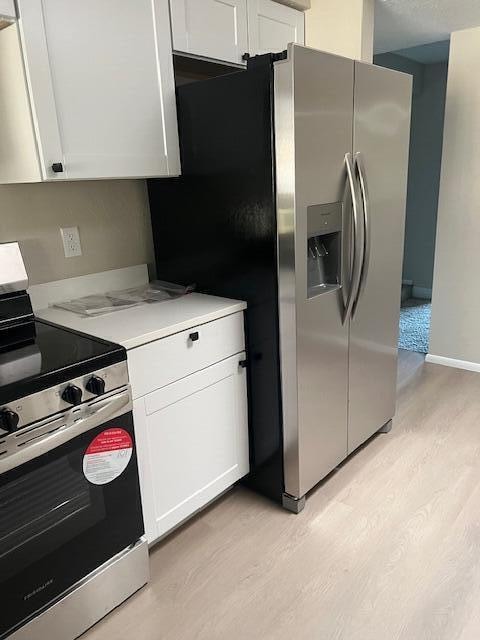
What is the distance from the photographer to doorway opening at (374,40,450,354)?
4348 mm

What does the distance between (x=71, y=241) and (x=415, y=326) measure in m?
3.33

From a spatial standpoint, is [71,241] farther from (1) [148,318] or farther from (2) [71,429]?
(2) [71,429]

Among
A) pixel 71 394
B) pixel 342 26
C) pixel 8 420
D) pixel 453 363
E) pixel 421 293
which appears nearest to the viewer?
pixel 8 420

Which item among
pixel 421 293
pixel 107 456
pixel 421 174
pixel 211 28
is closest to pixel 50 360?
pixel 107 456

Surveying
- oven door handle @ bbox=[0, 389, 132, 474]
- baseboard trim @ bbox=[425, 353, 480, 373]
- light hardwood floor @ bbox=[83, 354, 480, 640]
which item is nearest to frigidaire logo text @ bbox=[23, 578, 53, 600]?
light hardwood floor @ bbox=[83, 354, 480, 640]

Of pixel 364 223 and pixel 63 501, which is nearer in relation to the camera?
pixel 63 501

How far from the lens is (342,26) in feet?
7.91

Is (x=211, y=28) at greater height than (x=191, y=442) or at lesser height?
greater

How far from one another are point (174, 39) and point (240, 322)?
1.09 meters

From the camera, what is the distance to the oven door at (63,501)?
1.33m

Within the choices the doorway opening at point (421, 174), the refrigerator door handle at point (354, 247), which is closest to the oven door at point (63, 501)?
the refrigerator door handle at point (354, 247)

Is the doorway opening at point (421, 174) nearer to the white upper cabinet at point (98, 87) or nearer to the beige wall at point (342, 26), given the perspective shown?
the beige wall at point (342, 26)

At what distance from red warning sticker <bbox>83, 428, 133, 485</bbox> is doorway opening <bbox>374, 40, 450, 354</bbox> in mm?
3028

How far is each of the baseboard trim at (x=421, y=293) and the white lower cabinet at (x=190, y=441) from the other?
379cm
